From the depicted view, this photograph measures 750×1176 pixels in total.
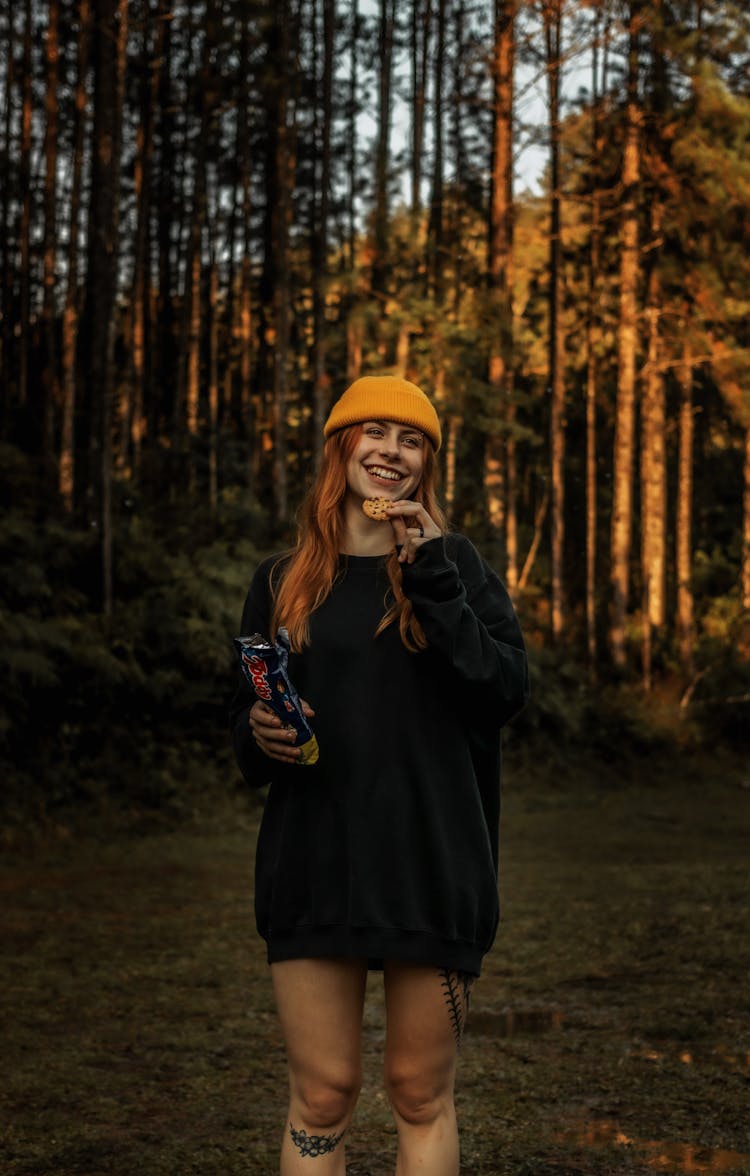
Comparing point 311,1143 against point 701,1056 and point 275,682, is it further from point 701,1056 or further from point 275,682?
point 701,1056

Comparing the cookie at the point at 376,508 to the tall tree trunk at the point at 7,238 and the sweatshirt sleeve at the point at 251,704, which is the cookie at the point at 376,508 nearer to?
the sweatshirt sleeve at the point at 251,704

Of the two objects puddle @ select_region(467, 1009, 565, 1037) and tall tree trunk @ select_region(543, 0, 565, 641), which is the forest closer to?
tall tree trunk @ select_region(543, 0, 565, 641)

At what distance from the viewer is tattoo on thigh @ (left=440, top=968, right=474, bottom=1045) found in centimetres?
337

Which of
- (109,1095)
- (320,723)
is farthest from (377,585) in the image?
(109,1095)

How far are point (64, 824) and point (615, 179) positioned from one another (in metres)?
21.6

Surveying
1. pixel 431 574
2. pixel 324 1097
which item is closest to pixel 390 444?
pixel 431 574

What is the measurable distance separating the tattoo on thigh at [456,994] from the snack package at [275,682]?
578mm

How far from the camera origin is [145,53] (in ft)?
107

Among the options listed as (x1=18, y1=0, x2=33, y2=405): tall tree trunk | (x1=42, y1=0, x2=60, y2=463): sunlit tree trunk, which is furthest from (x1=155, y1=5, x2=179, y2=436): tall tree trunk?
(x1=42, y1=0, x2=60, y2=463): sunlit tree trunk

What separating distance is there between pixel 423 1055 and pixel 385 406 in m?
1.48

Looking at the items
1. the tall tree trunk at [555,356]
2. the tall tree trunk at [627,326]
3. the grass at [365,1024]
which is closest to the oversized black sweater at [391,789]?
the grass at [365,1024]

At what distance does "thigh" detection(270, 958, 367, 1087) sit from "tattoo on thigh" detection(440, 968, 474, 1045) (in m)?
0.19

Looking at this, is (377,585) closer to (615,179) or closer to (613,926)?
(613,926)

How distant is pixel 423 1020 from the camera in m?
3.34
